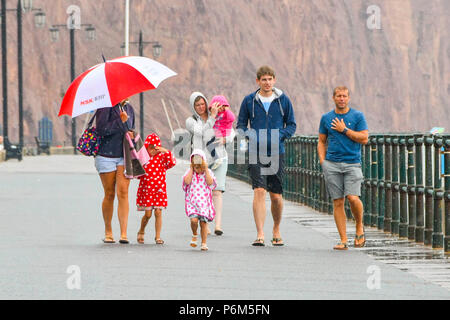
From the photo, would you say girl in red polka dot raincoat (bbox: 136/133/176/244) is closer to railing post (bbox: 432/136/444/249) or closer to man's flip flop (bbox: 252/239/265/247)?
man's flip flop (bbox: 252/239/265/247)

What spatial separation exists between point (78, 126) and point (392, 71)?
128 feet

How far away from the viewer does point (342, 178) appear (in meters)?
12.1

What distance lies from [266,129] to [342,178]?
0.95 metres

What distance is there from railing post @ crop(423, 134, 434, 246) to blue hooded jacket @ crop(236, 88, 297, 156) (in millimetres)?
1462

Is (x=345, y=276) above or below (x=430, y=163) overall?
below

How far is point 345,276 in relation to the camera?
9680 millimetres

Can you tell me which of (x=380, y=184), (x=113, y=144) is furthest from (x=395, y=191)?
(x=113, y=144)

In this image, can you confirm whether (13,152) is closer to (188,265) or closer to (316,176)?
(316,176)

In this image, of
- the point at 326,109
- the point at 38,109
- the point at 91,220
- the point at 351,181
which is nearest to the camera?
the point at 351,181

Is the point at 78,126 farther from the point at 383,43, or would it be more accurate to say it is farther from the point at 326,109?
the point at 383,43

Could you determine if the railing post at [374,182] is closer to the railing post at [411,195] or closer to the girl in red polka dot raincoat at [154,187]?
the railing post at [411,195]

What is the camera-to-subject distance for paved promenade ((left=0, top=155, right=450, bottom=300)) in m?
8.64

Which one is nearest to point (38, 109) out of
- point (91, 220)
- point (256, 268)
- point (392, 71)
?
point (392, 71)

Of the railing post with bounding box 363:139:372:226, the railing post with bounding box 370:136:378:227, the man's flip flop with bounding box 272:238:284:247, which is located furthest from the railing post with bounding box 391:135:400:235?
the man's flip flop with bounding box 272:238:284:247
